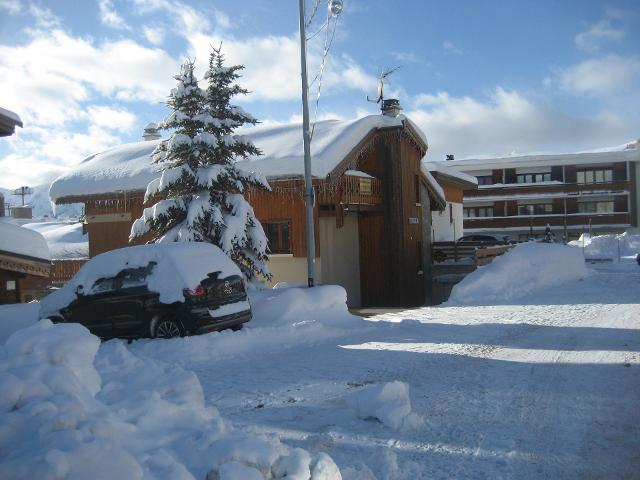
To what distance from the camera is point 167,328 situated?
1080 cm

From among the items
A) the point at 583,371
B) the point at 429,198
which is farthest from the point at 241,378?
the point at 429,198

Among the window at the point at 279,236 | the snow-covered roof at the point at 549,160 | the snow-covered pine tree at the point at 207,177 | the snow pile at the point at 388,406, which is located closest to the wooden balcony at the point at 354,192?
the window at the point at 279,236

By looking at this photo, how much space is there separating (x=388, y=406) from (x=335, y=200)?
15401 millimetres

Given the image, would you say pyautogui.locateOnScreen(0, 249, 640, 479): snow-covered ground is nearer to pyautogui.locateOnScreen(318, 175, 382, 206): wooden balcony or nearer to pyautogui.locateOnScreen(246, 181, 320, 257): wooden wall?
pyautogui.locateOnScreen(246, 181, 320, 257): wooden wall

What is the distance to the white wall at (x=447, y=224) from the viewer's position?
1334 inches

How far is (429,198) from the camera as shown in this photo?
98.8 feet

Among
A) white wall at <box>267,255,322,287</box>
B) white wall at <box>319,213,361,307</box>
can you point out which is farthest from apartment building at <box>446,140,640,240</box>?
white wall at <box>267,255,322,287</box>

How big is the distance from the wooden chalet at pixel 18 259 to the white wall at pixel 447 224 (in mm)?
22169

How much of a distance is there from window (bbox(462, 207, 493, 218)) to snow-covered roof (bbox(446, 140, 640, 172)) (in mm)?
3712

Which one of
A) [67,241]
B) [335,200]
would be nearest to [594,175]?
[335,200]

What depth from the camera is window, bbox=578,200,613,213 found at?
54375mm

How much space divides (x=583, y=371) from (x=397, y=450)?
4.09 m

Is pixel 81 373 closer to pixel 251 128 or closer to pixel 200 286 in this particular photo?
pixel 200 286

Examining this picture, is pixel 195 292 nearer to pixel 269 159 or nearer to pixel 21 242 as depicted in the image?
pixel 21 242
